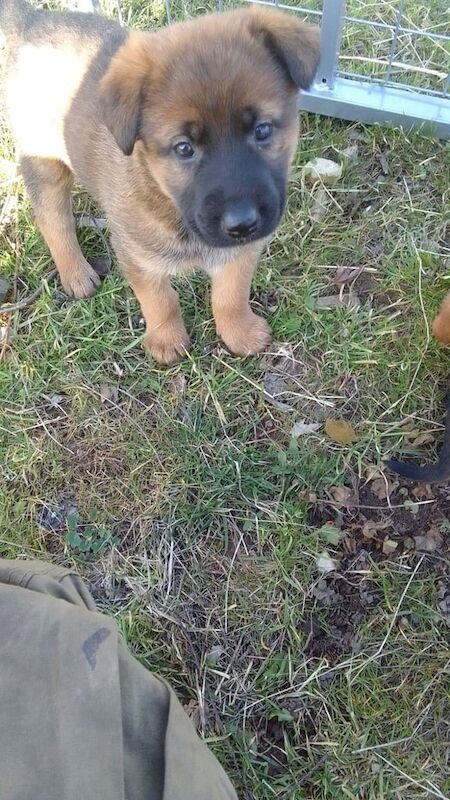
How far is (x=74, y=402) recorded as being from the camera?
2812 mm

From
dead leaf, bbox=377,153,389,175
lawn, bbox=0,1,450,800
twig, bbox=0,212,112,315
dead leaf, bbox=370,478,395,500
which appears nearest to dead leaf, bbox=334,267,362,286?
lawn, bbox=0,1,450,800

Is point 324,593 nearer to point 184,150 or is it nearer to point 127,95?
point 184,150

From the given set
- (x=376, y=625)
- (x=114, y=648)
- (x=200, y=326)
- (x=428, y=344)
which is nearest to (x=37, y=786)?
(x=114, y=648)

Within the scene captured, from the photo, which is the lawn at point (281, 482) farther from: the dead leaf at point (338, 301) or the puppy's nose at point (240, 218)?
the puppy's nose at point (240, 218)

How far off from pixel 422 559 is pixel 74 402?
1425mm

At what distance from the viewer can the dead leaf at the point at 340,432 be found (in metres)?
2.69

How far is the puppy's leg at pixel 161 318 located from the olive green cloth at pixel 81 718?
4.09 ft

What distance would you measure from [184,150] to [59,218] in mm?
Result: 1048

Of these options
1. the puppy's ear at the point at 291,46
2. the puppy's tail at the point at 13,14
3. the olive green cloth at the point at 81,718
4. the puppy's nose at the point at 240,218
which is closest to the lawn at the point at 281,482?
the puppy's tail at the point at 13,14

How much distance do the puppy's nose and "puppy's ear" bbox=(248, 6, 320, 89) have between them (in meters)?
0.39

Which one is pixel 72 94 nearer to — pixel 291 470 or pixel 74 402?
pixel 74 402

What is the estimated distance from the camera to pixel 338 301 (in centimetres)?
293

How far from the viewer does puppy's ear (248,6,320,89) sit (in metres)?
1.90

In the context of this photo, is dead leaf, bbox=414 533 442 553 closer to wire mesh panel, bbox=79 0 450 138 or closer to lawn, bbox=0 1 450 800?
lawn, bbox=0 1 450 800
